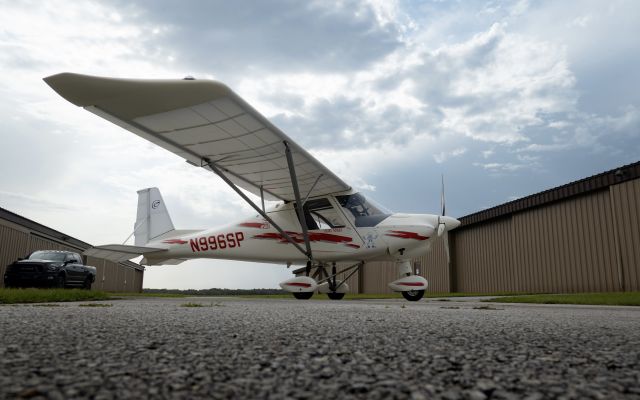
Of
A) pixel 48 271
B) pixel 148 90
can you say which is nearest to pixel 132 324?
pixel 148 90

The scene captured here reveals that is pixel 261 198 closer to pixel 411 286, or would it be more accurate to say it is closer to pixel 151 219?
pixel 411 286

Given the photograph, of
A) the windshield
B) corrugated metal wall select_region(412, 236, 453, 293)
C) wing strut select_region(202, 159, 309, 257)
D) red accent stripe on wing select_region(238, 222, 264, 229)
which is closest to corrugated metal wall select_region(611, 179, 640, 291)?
corrugated metal wall select_region(412, 236, 453, 293)

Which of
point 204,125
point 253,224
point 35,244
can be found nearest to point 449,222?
point 253,224

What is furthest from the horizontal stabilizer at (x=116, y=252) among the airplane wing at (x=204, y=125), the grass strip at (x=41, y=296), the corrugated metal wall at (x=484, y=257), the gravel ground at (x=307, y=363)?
the corrugated metal wall at (x=484, y=257)

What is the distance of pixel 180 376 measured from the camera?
5.16 ft

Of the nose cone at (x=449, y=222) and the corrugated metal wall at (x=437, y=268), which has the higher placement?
the nose cone at (x=449, y=222)

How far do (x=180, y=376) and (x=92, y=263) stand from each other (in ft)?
101

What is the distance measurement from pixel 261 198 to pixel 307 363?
31.7 ft

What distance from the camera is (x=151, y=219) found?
14992 millimetres

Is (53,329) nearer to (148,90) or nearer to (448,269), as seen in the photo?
(148,90)

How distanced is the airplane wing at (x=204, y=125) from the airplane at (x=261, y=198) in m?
0.02

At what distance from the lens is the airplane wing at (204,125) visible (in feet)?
22.4

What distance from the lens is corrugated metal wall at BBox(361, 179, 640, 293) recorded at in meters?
14.6

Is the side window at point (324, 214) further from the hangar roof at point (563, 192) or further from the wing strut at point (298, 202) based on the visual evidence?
the hangar roof at point (563, 192)
